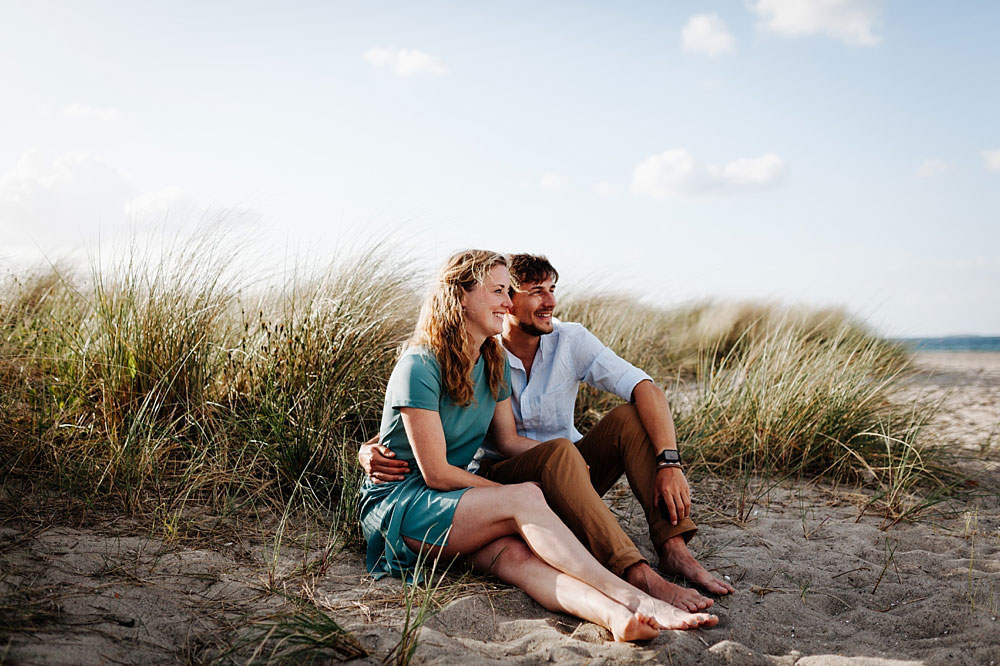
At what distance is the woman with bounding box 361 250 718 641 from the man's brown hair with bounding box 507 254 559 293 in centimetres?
32

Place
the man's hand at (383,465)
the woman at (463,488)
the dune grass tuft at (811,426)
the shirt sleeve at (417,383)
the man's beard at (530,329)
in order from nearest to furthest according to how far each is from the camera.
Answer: the woman at (463,488) → the shirt sleeve at (417,383) → the man's hand at (383,465) → the man's beard at (530,329) → the dune grass tuft at (811,426)

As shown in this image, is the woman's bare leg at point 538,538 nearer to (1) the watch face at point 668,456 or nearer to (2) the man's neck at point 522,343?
(1) the watch face at point 668,456

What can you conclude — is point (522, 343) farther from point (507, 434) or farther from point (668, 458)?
point (668, 458)

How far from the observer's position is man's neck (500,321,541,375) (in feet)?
10.7

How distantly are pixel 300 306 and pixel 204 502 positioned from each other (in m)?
1.25

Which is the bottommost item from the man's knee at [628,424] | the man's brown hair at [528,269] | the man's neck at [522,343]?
the man's knee at [628,424]

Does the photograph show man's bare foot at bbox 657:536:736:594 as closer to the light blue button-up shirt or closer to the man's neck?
the light blue button-up shirt

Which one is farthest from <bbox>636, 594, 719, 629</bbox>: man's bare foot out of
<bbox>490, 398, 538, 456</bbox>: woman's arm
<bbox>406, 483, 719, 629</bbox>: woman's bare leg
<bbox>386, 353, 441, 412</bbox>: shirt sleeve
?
<bbox>386, 353, 441, 412</bbox>: shirt sleeve

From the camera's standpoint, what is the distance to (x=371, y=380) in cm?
407

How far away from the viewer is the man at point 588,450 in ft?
8.79

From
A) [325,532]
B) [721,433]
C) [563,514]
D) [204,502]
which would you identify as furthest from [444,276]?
[721,433]

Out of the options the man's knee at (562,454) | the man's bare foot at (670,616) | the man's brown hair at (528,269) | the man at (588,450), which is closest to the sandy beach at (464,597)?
the man's bare foot at (670,616)

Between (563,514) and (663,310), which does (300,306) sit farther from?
(663,310)

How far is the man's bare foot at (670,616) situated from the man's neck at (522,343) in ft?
3.79
